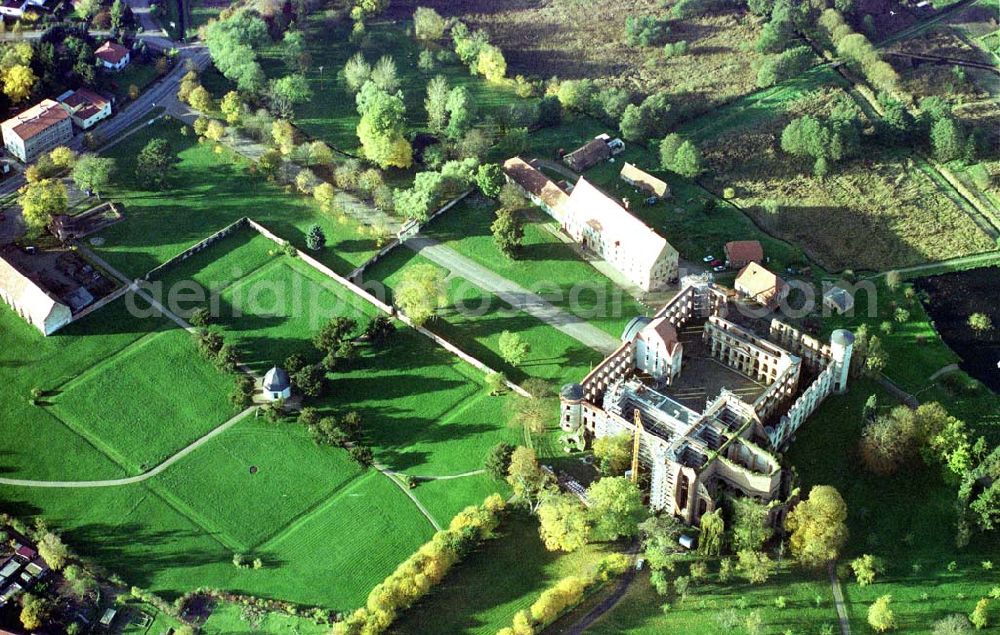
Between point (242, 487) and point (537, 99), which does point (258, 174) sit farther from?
point (242, 487)

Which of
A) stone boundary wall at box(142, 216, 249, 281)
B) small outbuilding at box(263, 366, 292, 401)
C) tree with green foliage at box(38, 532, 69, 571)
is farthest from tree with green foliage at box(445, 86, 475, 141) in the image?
tree with green foliage at box(38, 532, 69, 571)

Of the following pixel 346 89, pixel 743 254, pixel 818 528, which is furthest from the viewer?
pixel 346 89

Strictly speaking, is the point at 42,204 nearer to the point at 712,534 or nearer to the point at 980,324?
the point at 712,534

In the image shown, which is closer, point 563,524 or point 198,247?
point 563,524

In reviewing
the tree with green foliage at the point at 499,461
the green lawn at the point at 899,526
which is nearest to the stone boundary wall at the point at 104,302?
the tree with green foliage at the point at 499,461

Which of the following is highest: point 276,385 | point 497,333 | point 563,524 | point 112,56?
point 112,56

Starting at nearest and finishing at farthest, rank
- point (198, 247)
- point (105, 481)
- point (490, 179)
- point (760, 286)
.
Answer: point (105, 481)
point (760, 286)
point (198, 247)
point (490, 179)

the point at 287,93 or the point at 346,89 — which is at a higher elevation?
the point at 287,93

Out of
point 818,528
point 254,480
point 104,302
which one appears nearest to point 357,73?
point 104,302
